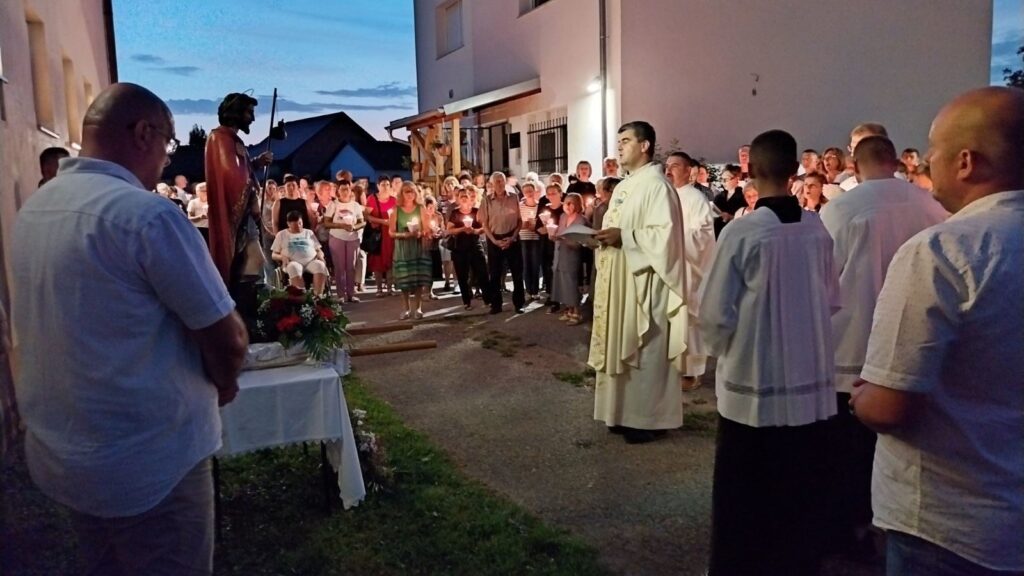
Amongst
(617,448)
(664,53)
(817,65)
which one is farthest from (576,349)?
(817,65)

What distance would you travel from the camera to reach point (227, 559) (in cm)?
378

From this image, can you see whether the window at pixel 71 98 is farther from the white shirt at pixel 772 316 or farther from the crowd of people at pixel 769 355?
the white shirt at pixel 772 316

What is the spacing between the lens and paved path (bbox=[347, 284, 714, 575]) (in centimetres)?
404

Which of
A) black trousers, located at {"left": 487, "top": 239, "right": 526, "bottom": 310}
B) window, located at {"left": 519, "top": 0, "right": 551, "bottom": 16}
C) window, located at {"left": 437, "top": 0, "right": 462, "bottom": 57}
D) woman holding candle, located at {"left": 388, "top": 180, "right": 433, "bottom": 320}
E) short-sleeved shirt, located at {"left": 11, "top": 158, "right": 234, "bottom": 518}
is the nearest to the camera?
short-sleeved shirt, located at {"left": 11, "top": 158, "right": 234, "bottom": 518}

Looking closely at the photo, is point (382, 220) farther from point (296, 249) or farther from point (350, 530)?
point (350, 530)

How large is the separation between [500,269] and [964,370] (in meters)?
9.45

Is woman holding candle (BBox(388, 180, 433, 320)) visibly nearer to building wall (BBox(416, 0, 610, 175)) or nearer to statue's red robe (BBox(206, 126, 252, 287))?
building wall (BBox(416, 0, 610, 175))

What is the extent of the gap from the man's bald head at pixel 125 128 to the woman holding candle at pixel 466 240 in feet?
29.4

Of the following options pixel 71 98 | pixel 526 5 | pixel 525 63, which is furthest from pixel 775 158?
pixel 526 5

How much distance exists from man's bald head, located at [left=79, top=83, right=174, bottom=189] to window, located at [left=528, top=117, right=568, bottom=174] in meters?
14.0

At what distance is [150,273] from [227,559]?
235cm

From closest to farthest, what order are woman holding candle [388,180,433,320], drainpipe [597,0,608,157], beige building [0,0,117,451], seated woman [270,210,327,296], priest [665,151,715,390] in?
beige building [0,0,117,451] < priest [665,151,715,390] < seated woman [270,210,327,296] < woman holding candle [388,180,433,320] < drainpipe [597,0,608,157]

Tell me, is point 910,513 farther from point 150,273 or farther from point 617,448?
point 617,448

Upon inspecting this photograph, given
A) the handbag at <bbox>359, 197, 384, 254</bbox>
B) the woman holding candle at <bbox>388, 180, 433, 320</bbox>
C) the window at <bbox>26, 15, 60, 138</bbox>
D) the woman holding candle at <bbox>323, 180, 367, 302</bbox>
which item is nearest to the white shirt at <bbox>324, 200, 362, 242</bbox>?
the woman holding candle at <bbox>323, 180, 367, 302</bbox>
